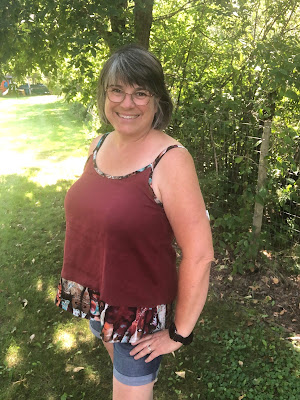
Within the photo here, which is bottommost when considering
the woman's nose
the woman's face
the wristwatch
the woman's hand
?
the woman's hand

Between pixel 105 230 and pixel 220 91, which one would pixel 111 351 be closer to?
pixel 105 230

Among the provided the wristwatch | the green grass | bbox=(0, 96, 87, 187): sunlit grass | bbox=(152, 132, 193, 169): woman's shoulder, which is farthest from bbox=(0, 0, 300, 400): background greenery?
bbox=(0, 96, 87, 187): sunlit grass

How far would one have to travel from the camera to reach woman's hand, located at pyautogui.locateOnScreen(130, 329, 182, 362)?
1.66 metres

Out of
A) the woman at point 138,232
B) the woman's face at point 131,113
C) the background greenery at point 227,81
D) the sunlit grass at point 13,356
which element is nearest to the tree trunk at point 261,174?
the background greenery at point 227,81

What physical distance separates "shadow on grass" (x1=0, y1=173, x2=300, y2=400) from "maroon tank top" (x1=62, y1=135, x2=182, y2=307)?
1668 millimetres

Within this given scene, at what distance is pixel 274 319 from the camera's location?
3.62m

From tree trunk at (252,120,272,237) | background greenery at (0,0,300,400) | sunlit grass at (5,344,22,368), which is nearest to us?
background greenery at (0,0,300,400)

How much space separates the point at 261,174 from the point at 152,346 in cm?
264

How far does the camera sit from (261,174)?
3.85 m

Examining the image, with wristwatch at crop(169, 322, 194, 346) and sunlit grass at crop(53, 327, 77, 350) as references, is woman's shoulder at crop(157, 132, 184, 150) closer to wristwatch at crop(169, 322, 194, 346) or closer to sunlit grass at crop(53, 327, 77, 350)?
wristwatch at crop(169, 322, 194, 346)

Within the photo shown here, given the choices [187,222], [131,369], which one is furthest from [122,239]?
[131,369]

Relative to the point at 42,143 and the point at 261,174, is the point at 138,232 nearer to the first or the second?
the point at 261,174

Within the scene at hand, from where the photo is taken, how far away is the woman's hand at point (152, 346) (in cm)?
166

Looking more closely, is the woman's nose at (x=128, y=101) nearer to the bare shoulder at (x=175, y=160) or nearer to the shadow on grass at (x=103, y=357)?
the bare shoulder at (x=175, y=160)
